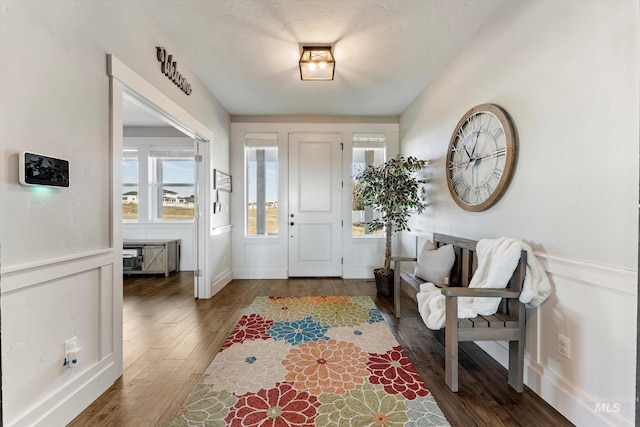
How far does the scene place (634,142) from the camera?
3.84ft

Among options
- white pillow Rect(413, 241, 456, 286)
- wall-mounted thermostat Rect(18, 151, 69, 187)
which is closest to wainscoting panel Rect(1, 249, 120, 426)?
wall-mounted thermostat Rect(18, 151, 69, 187)

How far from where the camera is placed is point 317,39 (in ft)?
7.78

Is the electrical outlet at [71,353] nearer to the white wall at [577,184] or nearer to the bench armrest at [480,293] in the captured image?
the bench armrest at [480,293]

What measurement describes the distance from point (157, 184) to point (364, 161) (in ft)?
12.2

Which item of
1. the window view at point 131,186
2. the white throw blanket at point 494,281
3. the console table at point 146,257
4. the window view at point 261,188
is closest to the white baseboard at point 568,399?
the white throw blanket at point 494,281

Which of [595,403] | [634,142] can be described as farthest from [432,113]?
[595,403]

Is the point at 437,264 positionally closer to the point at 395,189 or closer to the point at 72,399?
the point at 395,189

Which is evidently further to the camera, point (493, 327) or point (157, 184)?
point (157, 184)

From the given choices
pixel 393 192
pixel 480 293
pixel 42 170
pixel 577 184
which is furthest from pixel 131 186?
pixel 577 184

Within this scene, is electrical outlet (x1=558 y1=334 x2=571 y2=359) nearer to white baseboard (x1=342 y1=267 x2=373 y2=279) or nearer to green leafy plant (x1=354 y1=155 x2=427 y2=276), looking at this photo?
green leafy plant (x1=354 y1=155 x2=427 y2=276)

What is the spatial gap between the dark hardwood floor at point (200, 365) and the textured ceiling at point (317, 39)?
2.60m

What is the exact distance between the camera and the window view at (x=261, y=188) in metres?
4.35

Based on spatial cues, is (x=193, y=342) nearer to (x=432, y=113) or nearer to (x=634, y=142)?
(x=634, y=142)

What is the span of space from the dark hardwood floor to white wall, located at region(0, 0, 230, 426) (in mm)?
216
